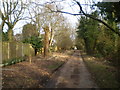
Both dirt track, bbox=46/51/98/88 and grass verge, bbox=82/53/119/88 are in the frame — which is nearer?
grass verge, bbox=82/53/119/88

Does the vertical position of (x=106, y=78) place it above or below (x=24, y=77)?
below

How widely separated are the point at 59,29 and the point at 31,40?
18220 millimetres

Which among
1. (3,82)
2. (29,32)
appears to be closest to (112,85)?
(3,82)

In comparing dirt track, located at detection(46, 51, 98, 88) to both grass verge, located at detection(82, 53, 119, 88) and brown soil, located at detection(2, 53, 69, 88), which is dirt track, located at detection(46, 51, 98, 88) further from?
brown soil, located at detection(2, 53, 69, 88)

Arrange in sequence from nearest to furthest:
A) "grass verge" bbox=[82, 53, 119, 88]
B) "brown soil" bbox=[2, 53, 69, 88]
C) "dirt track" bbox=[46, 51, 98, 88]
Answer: "brown soil" bbox=[2, 53, 69, 88] → "grass verge" bbox=[82, 53, 119, 88] → "dirt track" bbox=[46, 51, 98, 88]

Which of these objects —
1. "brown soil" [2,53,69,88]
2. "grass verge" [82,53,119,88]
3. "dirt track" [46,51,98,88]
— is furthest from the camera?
"dirt track" [46,51,98,88]

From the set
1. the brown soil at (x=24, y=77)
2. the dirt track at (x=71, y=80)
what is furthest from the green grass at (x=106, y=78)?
the brown soil at (x=24, y=77)

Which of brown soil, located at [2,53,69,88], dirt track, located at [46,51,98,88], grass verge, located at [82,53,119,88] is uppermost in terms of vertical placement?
brown soil, located at [2,53,69,88]

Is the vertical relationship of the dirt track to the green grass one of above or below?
below

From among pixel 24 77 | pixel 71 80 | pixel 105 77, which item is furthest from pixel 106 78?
pixel 24 77

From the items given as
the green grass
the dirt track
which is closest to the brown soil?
the dirt track

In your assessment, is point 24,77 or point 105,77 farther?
point 105,77

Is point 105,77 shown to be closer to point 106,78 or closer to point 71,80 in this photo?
point 106,78

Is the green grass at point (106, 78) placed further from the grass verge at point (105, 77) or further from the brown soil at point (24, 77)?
the brown soil at point (24, 77)
